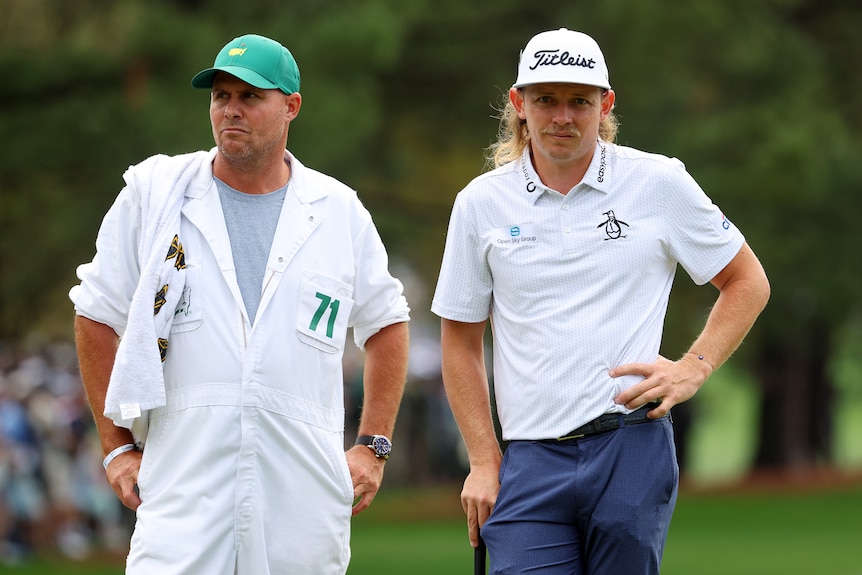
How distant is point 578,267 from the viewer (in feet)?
17.7

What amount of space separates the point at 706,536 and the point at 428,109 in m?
7.30

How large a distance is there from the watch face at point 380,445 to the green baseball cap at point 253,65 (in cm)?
128

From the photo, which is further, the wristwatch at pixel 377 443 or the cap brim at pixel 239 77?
the wristwatch at pixel 377 443

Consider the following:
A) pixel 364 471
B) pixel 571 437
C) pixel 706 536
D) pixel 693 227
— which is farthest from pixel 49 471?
pixel 693 227

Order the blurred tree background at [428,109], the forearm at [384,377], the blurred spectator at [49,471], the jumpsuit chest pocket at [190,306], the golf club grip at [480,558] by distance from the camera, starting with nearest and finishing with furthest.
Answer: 1. the jumpsuit chest pocket at [190,306]
2. the golf club grip at [480,558]
3. the forearm at [384,377]
4. the blurred tree background at [428,109]
5. the blurred spectator at [49,471]

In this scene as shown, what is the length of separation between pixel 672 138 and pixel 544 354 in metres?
16.6

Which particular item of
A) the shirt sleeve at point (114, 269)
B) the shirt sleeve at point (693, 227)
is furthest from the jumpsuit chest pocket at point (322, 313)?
the shirt sleeve at point (693, 227)

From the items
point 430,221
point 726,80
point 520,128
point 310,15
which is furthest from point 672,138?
point 520,128

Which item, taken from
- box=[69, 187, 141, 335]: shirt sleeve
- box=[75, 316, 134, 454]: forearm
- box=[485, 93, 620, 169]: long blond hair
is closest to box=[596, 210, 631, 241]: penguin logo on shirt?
box=[485, 93, 620, 169]: long blond hair

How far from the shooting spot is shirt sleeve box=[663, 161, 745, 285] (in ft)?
17.9

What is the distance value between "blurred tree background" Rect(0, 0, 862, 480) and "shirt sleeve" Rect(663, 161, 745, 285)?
11308 millimetres

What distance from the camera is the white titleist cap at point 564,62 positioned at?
535cm

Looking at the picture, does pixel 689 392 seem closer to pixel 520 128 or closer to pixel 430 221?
pixel 520 128

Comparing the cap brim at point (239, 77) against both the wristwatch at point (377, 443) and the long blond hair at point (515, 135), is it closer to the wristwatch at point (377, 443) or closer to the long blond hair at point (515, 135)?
the long blond hair at point (515, 135)
